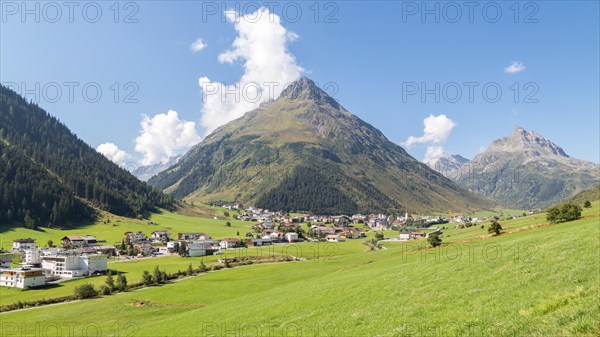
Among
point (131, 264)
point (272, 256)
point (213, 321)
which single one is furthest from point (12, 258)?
point (213, 321)

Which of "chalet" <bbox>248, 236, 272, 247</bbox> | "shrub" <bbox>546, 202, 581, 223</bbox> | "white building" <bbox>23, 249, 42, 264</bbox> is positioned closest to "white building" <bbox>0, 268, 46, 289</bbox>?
Answer: "white building" <bbox>23, 249, 42, 264</bbox>

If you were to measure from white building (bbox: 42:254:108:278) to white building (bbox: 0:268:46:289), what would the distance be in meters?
12.6

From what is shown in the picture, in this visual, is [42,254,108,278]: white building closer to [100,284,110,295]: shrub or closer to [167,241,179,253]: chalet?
[100,284,110,295]: shrub

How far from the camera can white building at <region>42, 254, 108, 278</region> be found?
12006 cm

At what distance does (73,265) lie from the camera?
399ft

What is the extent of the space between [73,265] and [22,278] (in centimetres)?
1866

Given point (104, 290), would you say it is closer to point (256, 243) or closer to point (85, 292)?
point (85, 292)

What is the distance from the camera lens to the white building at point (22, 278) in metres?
103

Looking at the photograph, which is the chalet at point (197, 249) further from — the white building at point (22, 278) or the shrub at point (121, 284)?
the shrub at point (121, 284)

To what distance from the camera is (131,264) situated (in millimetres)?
134625

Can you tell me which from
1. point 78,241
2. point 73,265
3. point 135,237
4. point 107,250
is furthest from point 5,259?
point 135,237

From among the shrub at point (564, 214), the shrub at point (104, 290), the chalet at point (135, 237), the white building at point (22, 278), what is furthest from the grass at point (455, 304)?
the chalet at point (135, 237)

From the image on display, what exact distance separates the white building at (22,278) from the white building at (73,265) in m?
12.6

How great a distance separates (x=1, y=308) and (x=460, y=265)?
9196cm
